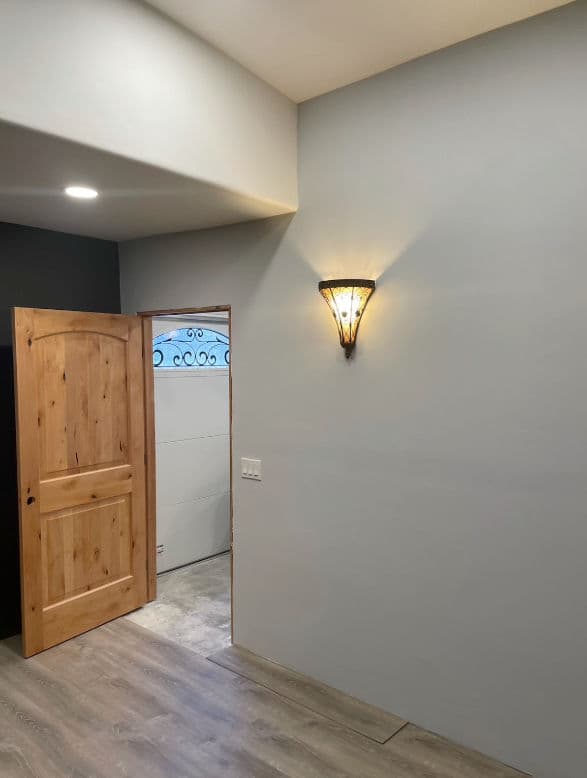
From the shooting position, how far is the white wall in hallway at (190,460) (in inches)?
173

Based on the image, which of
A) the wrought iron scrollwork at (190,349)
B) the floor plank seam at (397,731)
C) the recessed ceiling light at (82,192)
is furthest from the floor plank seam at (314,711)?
the recessed ceiling light at (82,192)

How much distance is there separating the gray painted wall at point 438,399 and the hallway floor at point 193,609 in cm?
39

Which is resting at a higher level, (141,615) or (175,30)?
(175,30)

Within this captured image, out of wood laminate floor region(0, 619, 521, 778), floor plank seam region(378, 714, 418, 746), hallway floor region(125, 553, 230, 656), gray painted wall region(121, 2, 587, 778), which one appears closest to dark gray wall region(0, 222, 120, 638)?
wood laminate floor region(0, 619, 521, 778)

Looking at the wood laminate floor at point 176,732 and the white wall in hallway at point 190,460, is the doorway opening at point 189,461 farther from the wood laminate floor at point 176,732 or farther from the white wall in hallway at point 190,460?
the wood laminate floor at point 176,732

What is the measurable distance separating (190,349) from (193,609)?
6.58 feet

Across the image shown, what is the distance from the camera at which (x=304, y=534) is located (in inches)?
116

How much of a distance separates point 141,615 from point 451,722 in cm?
205

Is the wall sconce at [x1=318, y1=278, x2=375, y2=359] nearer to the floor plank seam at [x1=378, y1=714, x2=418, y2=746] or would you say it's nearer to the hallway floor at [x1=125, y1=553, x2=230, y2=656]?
the floor plank seam at [x1=378, y1=714, x2=418, y2=746]

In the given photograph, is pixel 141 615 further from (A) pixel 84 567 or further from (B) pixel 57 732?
(B) pixel 57 732

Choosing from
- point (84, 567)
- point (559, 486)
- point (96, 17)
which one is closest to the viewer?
point (96, 17)

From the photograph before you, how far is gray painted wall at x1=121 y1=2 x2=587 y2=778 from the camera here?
6.92 ft

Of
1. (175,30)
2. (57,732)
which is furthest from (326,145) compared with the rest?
(57,732)

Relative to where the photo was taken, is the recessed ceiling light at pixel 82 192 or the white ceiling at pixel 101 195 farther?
the recessed ceiling light at pixel 82 192
